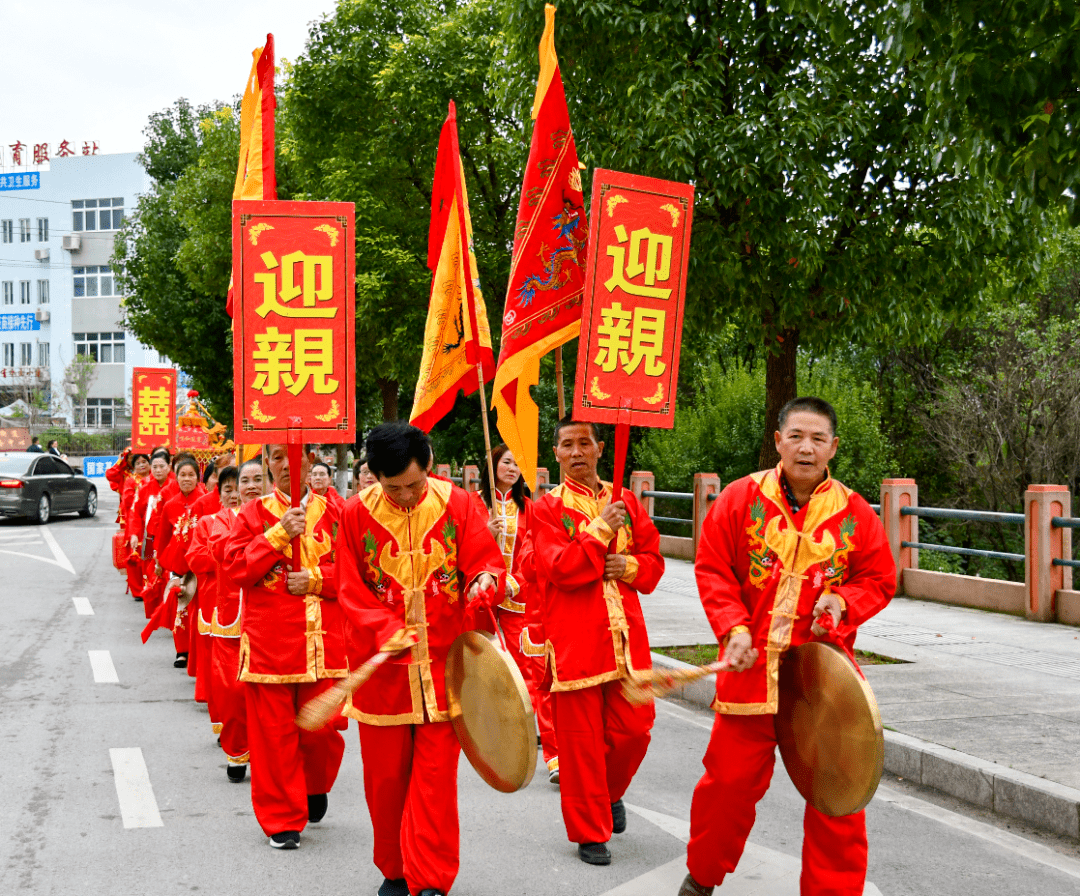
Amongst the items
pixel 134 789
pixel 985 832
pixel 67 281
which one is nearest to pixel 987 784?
pixel 985 832

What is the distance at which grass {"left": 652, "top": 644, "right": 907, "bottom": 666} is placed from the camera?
846cm

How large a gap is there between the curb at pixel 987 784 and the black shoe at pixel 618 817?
1793mm

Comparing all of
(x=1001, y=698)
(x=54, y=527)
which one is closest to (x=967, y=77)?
(x=1001, y=698)

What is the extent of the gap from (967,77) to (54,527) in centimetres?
2457

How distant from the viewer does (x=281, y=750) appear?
4.77 m

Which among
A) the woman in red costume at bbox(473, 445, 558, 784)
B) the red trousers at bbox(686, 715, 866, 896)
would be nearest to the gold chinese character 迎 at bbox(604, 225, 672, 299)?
the woman in red costume at bbox(473, 445, 558, 784)

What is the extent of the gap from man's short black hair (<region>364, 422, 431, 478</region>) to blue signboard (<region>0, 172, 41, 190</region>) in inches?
2343

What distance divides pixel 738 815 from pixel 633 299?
81.7 inches

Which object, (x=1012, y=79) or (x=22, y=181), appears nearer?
(x=1012, y=79)

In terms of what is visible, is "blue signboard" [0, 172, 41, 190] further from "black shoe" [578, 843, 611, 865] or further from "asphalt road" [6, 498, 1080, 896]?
"black shoe" [578, 843, 611, 865]

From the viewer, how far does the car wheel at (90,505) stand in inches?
1109

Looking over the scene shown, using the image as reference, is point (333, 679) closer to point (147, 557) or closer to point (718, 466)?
point (147, 557)

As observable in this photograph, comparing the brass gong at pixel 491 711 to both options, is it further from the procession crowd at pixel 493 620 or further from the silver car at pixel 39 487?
the silver car at pixel 39 487

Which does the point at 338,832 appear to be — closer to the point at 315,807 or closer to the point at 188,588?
the point at 315,807
